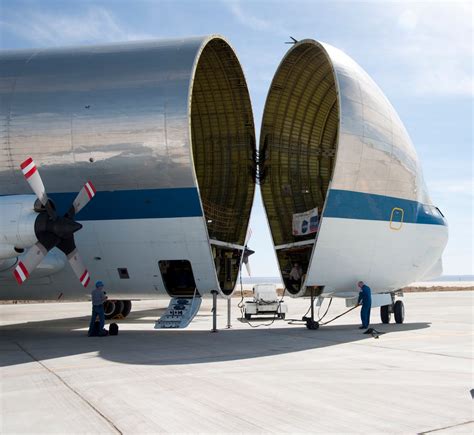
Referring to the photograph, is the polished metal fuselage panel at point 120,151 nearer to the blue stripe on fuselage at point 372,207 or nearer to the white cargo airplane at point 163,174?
the white cargo airplane at point 163,174

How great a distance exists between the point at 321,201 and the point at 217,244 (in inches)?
236

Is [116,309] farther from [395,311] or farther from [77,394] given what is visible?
[77,394]

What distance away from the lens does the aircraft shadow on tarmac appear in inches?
576

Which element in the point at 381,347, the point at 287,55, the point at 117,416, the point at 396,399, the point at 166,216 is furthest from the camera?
the point at 287,55

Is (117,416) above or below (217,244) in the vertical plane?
below

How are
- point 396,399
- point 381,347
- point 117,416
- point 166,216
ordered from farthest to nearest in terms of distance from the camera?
1. point 166,216
2. point 381,347
3. point 396,399
4. point 117,416

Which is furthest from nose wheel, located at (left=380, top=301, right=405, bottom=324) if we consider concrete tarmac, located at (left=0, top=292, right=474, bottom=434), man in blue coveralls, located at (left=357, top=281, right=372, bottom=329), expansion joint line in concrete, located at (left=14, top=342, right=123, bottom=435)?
expansion joint line in concrete, located at (left=14, top=342, right=123, bottom=435)

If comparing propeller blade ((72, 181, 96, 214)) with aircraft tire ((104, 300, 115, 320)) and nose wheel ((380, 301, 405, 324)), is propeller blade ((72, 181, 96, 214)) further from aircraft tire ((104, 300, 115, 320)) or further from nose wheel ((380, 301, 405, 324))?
aircraft tire ((104, 300, 115, 320))

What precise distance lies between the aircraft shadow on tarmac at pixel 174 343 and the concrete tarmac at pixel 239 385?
6cm

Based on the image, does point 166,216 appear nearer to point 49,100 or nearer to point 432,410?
point 49,100

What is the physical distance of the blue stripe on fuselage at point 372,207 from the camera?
19656mm

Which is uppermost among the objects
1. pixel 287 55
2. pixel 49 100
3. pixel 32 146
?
pixel 287 55

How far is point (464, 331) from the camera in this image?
2097cm

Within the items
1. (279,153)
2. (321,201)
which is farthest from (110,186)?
(321,201)
